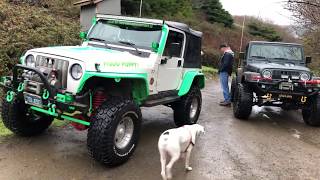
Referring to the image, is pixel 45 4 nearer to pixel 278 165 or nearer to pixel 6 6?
pixel 6 6

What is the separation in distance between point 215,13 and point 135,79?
106ft

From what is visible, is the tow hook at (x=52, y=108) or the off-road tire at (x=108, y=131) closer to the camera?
the off-road tire at (x=108, y=131)

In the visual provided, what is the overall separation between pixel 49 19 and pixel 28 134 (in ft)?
18.8

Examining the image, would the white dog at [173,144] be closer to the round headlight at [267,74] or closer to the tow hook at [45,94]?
the tow hook at [45,94]

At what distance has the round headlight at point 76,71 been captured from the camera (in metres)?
5.14

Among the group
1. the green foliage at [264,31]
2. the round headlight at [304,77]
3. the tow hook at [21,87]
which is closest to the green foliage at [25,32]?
the tow hook at [21,87]

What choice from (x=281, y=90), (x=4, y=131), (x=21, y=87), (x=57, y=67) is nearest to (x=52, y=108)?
(x=57, y=67)

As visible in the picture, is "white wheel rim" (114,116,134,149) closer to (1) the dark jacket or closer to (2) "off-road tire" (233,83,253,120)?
(2) "off-road tire" (233,83,253,120)

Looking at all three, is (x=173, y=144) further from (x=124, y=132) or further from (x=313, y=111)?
(x=313, y=111)

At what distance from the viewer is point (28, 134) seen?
6375 mm

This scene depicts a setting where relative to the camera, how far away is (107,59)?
5.41 meters

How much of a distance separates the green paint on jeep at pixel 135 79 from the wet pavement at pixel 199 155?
878mm

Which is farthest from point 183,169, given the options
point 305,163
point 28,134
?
point 28,134

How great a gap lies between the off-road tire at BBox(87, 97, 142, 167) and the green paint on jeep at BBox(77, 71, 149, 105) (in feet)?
1.13
